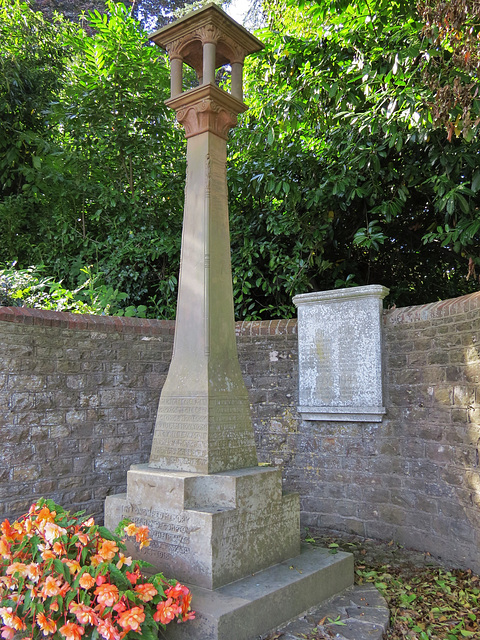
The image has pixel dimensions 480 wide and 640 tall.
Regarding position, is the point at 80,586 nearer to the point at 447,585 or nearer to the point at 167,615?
the point at 167,615

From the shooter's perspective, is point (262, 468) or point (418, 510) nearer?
point (262, 468)

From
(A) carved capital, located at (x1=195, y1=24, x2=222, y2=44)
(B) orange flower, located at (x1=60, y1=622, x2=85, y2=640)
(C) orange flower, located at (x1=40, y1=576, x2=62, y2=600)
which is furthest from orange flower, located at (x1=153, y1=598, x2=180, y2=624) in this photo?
(A) carved capital, located at (x1=195, y1=24, x2=222, y2=44)

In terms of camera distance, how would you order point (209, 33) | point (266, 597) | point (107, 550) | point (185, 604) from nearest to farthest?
point (107, 550) < point (185, 604) < point (266, 597) < point (209, 33)

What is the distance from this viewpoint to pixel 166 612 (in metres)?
2.43

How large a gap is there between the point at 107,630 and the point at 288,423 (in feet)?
11.6

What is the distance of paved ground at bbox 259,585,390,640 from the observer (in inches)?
115

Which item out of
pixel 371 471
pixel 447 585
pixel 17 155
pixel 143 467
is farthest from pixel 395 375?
pixel 17 155

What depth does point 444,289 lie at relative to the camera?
714 centimetres

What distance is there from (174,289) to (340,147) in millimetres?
2742

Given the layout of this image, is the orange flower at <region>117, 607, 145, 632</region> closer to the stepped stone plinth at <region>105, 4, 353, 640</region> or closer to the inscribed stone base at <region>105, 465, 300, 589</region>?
the stepped stone plinth at <region>105, 4, 353, 640</region>

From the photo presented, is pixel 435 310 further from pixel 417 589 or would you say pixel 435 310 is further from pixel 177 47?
pixel 177 47

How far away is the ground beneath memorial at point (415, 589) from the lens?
10.3 feet

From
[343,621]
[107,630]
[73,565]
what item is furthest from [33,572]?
[343,621]

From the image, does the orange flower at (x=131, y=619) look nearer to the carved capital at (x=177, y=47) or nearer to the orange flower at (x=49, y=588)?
the orange flower at (x=49, y=588)
